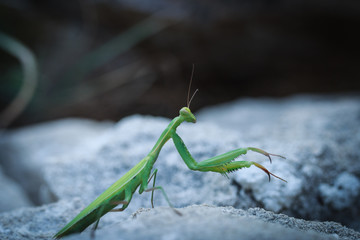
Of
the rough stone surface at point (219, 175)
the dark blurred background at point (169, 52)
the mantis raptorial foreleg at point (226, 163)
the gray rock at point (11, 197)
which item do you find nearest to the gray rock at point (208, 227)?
the rough stone surface at point (219, 175)

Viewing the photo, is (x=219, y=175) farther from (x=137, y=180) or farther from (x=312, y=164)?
(x=137, y=180)

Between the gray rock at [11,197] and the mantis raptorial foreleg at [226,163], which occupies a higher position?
the gray rock at [11,197]

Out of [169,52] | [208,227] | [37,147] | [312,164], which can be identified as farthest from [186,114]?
[169,52]

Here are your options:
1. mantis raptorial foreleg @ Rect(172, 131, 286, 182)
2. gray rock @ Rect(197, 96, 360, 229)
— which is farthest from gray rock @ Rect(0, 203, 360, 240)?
gray rock @ Rect(197, 96, 360, 229)

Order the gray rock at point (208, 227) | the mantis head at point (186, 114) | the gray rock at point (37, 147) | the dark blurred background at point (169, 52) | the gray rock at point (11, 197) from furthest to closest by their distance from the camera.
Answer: the dark blurred background at point (169, 52), the gray rock at point (37, 147), the gray rock at point (11, 197), the mantis head at point (186, 114), the gray rock at point (208, 227)

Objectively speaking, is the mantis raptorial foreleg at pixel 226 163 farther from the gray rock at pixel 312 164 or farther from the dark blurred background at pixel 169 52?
the dark blurred background at pixel 169 52

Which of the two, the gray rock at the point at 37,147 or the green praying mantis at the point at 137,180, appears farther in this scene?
the gray rock at the point at 37,147
